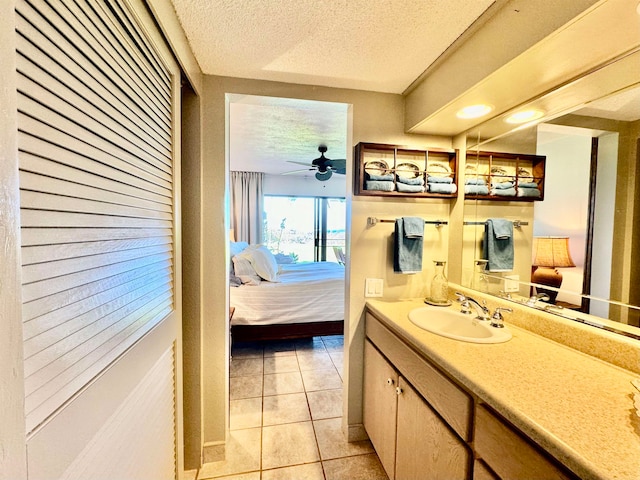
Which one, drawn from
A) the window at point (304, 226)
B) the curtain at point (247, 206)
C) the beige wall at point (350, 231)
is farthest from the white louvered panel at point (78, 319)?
the window at point (304, 226)

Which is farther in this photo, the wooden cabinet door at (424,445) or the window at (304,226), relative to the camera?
the window at (304,226)

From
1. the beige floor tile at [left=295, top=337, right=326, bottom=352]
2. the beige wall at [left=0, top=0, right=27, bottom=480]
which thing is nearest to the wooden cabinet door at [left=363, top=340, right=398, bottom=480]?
the beige wall at [left=0, top=0, right=27, bottom=480]

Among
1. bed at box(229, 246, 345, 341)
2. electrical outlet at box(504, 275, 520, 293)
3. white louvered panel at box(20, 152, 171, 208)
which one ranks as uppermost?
white louvered panel at box(20, 152, 171, 208)

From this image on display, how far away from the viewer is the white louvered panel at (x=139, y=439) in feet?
2.29

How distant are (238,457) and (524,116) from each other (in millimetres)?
2475

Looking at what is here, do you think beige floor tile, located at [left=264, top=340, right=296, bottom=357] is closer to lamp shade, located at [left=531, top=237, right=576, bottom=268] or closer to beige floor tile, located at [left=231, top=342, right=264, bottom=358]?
beige floor tile, located at [left=231, top=342, right=264, bottom=358]

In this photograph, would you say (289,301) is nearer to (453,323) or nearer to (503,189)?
(453,323)

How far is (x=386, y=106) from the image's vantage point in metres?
1.73

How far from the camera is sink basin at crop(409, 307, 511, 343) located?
50.4 inches

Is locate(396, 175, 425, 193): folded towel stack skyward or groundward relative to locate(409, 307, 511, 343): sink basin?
skyward

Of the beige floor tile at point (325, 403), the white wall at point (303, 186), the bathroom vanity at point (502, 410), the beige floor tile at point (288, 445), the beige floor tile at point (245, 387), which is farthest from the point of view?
the white wall at point (303, 186)

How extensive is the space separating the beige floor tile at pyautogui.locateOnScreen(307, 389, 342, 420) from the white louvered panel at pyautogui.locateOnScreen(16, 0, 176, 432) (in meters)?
1.56

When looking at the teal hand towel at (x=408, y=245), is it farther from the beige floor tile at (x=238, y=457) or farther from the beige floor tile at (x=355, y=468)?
the beige floor tile at (x=238, y=457)

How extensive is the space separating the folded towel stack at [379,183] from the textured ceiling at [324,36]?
0.55m
